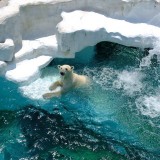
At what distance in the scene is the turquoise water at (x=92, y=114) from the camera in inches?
298

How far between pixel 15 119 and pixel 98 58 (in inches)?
106

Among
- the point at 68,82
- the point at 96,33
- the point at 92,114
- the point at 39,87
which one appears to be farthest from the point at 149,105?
the point at 39,87

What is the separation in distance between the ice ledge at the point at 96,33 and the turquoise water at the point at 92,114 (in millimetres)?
334

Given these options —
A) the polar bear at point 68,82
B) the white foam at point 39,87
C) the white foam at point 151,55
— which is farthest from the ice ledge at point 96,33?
the polar bear at point 68,82

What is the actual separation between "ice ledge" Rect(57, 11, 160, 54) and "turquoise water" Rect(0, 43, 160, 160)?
13.1 inches

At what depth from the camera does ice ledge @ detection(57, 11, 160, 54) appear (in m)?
9.27

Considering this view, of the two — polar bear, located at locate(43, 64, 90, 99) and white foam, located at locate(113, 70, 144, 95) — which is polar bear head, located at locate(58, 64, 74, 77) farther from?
white foam, located at locate(113, 70, 144, 95)

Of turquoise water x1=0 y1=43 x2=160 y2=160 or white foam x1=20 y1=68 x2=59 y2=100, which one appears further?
white foam x1=20 y1=68 x2=59 y2=100

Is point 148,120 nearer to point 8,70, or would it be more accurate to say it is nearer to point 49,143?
point 49,143

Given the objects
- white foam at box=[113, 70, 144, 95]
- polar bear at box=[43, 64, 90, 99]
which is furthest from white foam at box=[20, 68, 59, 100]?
white foam at box=[113, 70, 144, 95]

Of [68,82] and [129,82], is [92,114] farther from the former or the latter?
[129,82]

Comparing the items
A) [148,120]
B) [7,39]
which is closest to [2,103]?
[7,39]

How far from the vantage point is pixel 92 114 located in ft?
27.3

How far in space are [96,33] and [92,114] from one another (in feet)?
6.86
